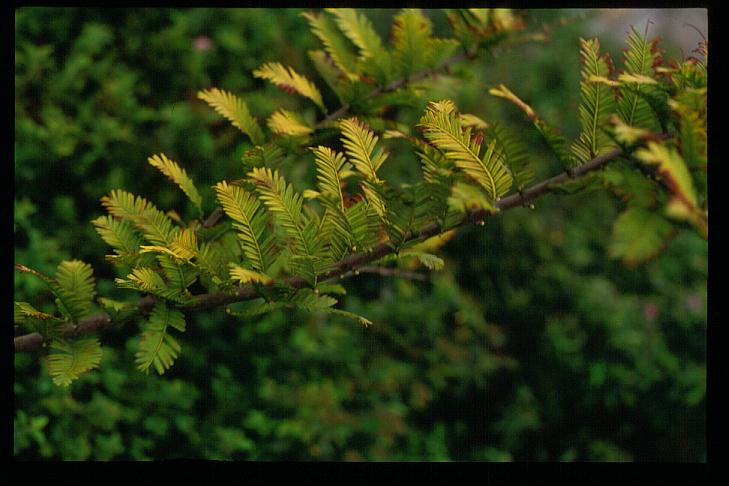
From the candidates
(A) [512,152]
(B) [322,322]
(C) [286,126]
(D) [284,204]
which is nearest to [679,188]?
(A) [512,152]

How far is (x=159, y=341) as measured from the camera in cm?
110

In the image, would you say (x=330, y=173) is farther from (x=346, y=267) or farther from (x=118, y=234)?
(x=118, y=234)

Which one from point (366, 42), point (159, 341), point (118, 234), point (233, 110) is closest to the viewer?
point (159, 341)

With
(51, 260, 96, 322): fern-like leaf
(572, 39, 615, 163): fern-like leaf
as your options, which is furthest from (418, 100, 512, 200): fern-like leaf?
(51, 260, 96, 322): fern-like leaf

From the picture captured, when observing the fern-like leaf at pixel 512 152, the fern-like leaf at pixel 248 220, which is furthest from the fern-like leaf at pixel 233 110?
the fern-like leaf at pixel 512 152

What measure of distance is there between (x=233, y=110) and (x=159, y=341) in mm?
479

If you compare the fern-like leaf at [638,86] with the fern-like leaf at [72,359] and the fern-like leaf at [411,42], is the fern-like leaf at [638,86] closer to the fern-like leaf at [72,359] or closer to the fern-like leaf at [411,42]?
the fern-like leaf at [411,42]

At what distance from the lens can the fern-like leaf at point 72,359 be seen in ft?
3.59

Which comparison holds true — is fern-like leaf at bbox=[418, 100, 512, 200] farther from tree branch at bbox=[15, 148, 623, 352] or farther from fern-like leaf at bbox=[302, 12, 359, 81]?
fern-like leaf at bbox=[302, 12, 359, 81]

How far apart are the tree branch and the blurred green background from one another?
350mm
